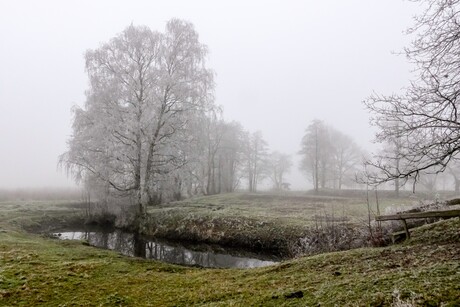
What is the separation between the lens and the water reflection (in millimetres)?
15326

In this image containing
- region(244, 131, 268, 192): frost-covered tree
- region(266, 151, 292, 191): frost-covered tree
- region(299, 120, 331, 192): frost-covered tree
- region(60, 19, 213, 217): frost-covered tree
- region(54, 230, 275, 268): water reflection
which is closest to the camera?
region(54, 230, 275, 268): water reflection

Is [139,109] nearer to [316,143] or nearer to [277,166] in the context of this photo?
[316,143]

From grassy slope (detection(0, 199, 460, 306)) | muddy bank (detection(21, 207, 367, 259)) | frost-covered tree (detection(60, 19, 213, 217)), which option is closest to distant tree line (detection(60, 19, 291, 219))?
frost-covered tree (detection(60, 19, 213, 217))

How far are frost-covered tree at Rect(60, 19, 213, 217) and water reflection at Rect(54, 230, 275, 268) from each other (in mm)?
3575

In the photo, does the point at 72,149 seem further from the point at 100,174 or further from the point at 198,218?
the point at 198,218

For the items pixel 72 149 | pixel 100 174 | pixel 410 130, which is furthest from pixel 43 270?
pixel 72 149

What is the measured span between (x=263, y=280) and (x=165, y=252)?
1060 centimetres

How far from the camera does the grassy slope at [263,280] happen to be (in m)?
5.76

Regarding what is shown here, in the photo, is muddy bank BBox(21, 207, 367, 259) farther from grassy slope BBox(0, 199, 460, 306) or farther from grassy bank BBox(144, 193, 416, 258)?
grassy slope BBox(0, 199, 460, 306)

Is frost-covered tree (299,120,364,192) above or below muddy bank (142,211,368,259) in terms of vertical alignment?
above

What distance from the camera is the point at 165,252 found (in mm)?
17750

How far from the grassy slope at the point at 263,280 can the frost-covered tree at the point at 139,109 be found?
1248cm

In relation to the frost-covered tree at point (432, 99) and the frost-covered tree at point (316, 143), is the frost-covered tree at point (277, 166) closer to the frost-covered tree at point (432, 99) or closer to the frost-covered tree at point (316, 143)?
the frost-covered tree at point (316, 143)

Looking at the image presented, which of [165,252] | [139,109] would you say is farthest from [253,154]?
[165,252]
